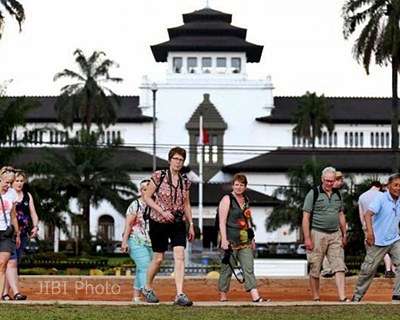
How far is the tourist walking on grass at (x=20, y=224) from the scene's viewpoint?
42.6ft

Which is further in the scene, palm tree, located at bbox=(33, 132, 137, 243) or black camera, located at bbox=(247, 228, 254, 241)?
palm tree, located at bbox=(33, 132, 137, 243)

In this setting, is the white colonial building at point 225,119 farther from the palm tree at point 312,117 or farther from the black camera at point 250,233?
the black camera at point 250,233

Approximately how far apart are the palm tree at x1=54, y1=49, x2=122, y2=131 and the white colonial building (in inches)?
334

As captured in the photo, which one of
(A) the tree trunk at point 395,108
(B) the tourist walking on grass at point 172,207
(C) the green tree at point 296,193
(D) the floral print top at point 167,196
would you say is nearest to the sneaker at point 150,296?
(B) the tourist walking on grass at point 172,207

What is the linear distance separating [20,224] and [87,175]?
39287 mm

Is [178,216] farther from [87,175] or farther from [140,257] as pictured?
[87,175]

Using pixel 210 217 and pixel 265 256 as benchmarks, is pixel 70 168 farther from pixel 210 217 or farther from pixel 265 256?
pixel 210 217

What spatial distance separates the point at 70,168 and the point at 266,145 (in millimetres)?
23877

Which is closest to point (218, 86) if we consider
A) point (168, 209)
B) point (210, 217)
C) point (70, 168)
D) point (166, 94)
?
point (166, 94)

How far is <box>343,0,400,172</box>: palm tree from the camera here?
40344 mm

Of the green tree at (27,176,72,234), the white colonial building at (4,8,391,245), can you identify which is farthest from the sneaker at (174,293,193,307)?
the white colonial building at (4,8,391,245)

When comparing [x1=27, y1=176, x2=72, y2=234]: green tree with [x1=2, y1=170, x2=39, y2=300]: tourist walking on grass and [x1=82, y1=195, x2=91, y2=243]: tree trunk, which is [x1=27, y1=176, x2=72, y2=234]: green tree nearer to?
[x1=82, y1=195, x2=91, y2=243]: tree trunk

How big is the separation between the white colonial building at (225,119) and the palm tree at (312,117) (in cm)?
196

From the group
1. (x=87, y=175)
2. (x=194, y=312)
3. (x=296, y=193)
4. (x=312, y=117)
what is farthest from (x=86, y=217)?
(x=194, y=312)
